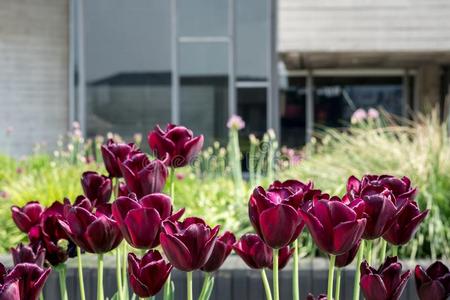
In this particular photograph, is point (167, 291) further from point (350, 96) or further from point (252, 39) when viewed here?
point (350, 96)

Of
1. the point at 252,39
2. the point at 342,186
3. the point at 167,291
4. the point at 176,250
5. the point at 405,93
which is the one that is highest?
the point at 252,39

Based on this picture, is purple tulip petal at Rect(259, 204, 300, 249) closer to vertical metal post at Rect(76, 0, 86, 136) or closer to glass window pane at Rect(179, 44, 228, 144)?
glass window pane at Rect(179, 44, 228, 144)

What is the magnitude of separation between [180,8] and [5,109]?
10.4 ft

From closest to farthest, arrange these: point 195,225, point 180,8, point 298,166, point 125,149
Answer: point 195,225, point 125,149, point 298,166, point 180,8

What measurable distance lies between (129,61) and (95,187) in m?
10.3

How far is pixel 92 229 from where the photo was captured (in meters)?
1.07

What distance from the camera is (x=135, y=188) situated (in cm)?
119

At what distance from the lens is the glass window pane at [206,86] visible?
11492 mm

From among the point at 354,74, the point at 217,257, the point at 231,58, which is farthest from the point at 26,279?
the point at 354,74

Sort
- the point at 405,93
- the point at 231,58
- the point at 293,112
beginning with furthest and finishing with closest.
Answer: the point at 405,93, the point at 293,112, the point at 231,58

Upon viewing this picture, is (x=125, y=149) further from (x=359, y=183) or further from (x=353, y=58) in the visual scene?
(x=353, y=58)

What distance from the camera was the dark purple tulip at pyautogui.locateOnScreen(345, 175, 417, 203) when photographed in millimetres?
1083

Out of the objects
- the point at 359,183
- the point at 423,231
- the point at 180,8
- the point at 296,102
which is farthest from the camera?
the point at 296,102

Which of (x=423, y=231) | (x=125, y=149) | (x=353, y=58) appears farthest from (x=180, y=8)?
(x=125, y=149)
